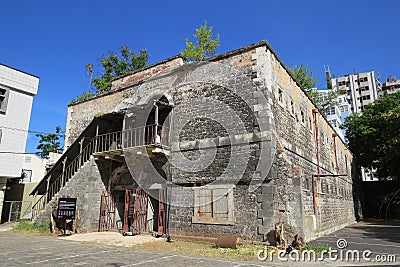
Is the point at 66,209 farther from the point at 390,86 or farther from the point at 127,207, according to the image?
the point at 390,86

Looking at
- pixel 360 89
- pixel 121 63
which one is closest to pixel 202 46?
pixel 121 63

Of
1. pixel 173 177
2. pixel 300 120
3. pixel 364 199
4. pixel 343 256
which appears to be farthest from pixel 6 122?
pixel 364 199

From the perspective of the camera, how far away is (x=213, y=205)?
33.2 feet

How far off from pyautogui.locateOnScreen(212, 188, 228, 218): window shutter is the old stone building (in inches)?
1.3

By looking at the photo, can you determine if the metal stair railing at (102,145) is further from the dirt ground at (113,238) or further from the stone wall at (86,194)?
the dirt ground at (113,238)

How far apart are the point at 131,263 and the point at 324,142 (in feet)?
43.8

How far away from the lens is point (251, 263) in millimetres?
7098

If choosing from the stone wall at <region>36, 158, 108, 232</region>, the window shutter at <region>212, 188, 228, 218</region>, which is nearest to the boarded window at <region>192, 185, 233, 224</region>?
the window shutter at <region>212, 188, 228, 218</region>

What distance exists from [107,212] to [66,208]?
1.70 metres

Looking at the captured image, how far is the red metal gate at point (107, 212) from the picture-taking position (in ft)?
42.7

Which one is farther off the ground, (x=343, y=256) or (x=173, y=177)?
(x=173, y=177)

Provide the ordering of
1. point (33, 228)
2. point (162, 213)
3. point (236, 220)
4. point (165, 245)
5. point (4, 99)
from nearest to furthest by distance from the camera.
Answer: point (236, 220), point (165, 245), point (162, 213), point (33, 228), point (4, 99)

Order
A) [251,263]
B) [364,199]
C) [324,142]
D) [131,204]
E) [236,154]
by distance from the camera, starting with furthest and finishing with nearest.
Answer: [364,199] → [324,142] → [131,204] → [236,154] → [251,263]

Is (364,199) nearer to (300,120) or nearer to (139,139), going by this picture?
(300,120)
